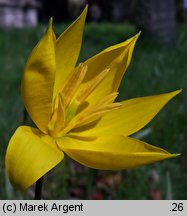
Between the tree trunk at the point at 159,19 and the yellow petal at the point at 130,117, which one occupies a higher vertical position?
the yellow petal at the point at 130,117

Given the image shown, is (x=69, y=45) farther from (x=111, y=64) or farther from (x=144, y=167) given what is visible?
(x=144, y=167)

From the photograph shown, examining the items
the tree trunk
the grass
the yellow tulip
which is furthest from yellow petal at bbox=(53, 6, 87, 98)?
the tree trunk

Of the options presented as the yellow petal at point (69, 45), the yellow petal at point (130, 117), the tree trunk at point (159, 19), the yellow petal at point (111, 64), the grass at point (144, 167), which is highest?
the yellow petal at point (69, 45)

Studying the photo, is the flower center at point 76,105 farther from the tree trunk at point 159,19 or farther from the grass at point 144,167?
the tree trunk at point 159,19

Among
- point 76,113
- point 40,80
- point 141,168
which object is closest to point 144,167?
point 141,168


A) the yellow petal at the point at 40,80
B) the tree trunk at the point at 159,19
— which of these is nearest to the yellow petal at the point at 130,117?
the yellow petal at the point at 40,80
